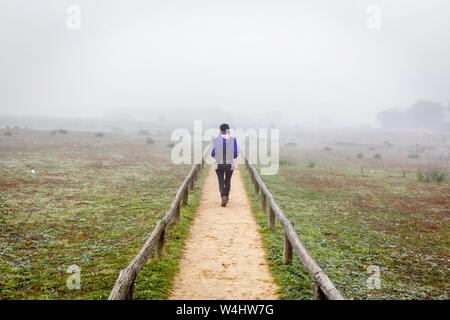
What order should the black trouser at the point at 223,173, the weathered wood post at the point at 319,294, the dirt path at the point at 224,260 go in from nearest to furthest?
the weathered wood post at the point at 319,294 → the dirt path at the point at 224,260 → the black trouser at the point at 223,173

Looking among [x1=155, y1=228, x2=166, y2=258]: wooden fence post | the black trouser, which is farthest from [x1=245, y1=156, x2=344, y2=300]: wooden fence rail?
the black trouser

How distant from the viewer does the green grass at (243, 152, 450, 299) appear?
640 cm

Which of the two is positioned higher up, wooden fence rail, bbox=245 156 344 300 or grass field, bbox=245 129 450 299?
wooden fence rail, bbox=245 156 344 300

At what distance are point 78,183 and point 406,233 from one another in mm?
13745

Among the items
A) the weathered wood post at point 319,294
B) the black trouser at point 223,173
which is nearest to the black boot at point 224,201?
the black trouser at point 223,173

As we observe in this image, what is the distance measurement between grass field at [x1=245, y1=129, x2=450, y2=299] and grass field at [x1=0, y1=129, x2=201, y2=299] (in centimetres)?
258

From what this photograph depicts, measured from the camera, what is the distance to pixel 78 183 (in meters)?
16.1

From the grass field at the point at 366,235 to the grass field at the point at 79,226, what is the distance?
2578 mm

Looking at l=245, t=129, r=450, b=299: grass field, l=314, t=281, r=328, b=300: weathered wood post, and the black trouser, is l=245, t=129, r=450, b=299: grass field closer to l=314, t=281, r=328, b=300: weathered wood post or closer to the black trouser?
l=314, t=281, r=328, b=300: weathered wood post

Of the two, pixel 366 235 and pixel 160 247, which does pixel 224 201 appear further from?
pixel 160 247

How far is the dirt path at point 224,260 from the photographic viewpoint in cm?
576

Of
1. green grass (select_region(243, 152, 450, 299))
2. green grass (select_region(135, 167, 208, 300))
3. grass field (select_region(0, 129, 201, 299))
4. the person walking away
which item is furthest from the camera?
the person walking away

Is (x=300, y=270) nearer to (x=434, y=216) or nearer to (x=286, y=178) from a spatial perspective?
(x=434, y=216)

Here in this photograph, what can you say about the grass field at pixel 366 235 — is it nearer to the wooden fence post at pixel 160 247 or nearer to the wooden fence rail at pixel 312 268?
the wooden fence rail at pixel 312 268
